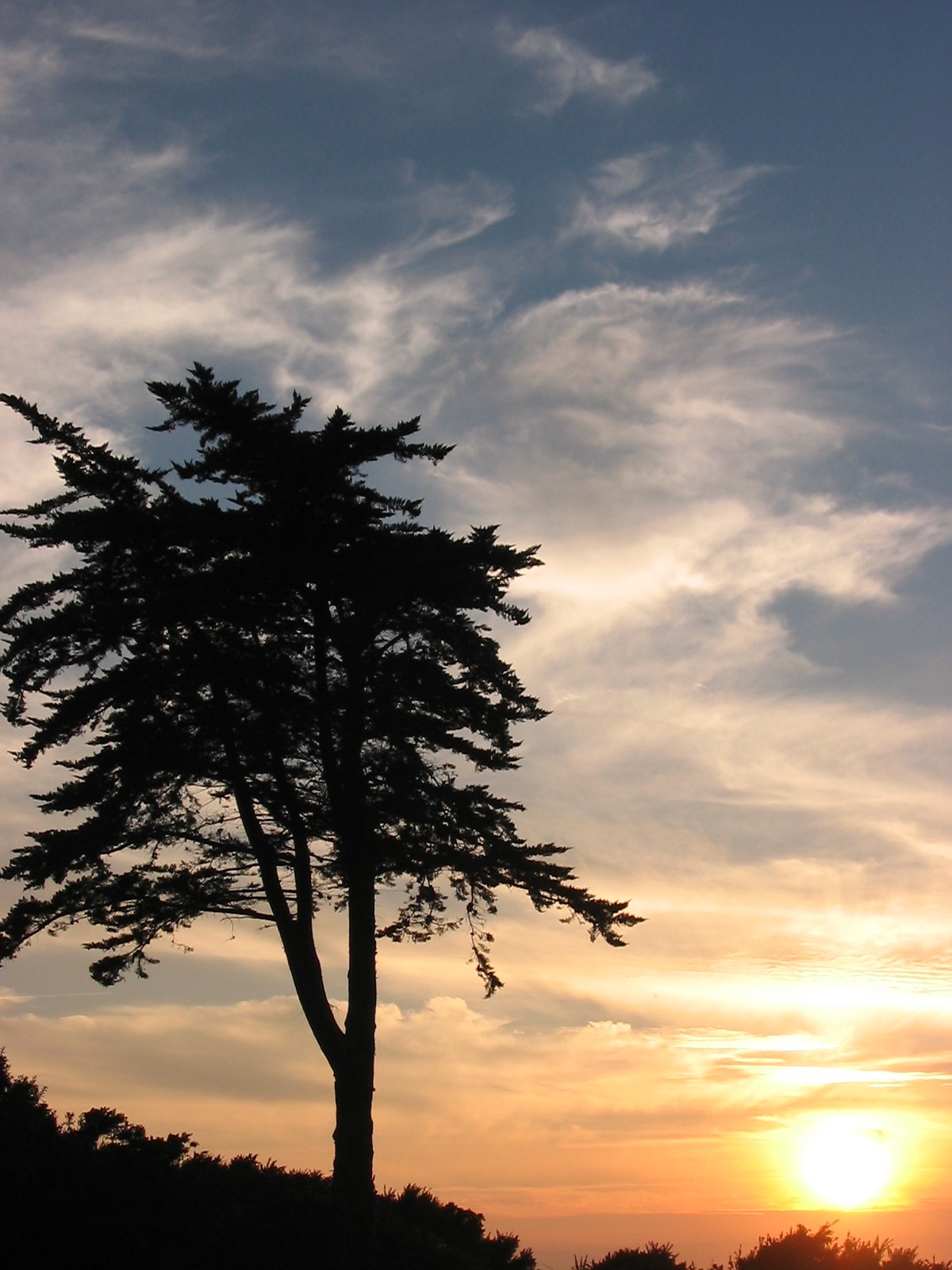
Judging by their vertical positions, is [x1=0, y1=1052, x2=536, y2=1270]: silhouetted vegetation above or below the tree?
below

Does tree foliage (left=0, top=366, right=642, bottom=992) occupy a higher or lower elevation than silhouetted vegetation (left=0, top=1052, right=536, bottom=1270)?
higher

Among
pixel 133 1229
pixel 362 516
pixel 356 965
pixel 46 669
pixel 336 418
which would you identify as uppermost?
pixel 336 418

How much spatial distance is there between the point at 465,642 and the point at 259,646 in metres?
4.17

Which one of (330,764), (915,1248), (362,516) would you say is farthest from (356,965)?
(915,1248)

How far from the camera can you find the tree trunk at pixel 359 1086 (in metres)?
20.6

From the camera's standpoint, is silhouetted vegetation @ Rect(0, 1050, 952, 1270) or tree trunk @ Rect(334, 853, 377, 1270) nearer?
silhouetted vegetation @ Rect(0, 1050, 952, 1270)

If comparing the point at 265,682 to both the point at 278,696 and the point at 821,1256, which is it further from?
the point at 821,1256

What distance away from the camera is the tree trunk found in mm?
20609

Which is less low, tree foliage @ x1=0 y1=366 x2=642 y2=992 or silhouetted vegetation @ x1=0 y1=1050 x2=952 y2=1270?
tree foliage @ x1=0 y1=366 x2=642 y2=992

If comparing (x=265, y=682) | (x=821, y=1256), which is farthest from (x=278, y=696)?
(x=821, y=1256)

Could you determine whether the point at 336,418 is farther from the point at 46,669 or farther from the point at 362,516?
the point at 46,669

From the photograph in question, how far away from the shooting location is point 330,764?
2316 centimetres

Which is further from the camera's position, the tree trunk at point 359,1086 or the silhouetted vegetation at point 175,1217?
the tree trunk at point 359,1086

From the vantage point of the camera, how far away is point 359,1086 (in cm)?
2208
